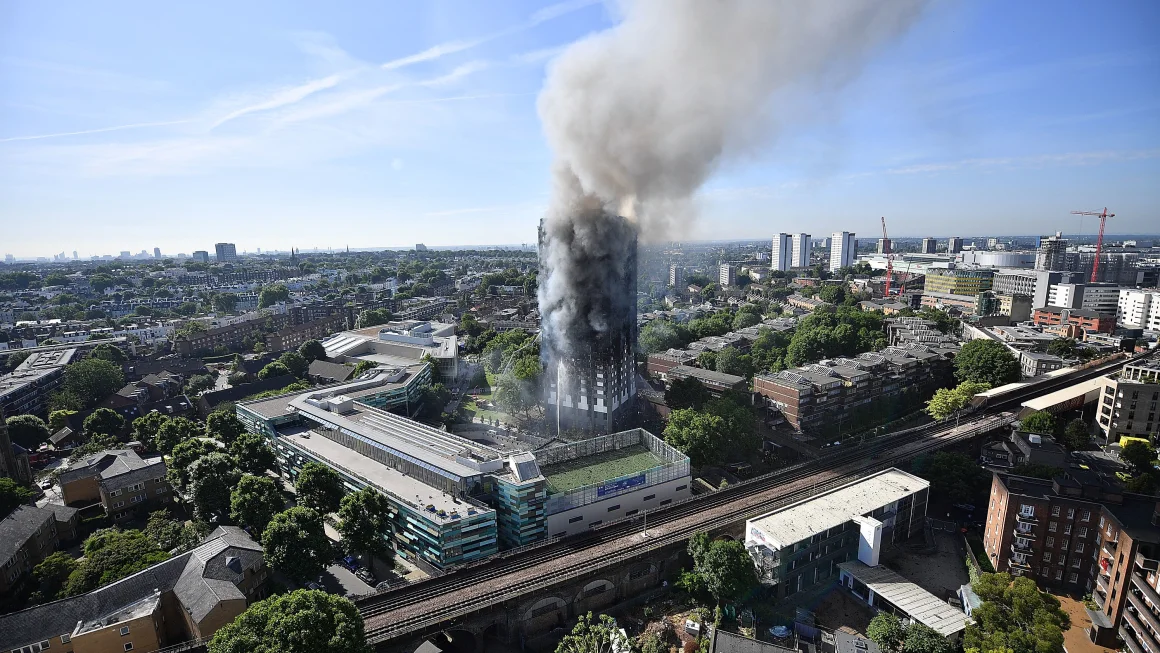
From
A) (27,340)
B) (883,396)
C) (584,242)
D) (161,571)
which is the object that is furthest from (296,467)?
(27,340)

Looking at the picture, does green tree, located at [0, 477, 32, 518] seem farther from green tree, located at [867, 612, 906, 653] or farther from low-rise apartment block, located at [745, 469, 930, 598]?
green tree, located at [867, 612, 906, 653]

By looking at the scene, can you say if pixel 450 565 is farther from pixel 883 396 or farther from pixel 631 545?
pixel 883 396

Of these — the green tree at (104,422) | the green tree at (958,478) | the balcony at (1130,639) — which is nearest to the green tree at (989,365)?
the green tree at (958,478)

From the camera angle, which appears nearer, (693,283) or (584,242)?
(584,242)

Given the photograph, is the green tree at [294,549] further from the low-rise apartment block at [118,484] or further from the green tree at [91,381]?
the green tree at [91,381]

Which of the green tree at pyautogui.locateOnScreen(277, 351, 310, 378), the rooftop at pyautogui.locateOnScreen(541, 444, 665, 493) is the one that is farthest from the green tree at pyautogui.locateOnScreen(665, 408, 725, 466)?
the green tree at pyautogui.locateOnScreen(277, 351, 310, 378)
